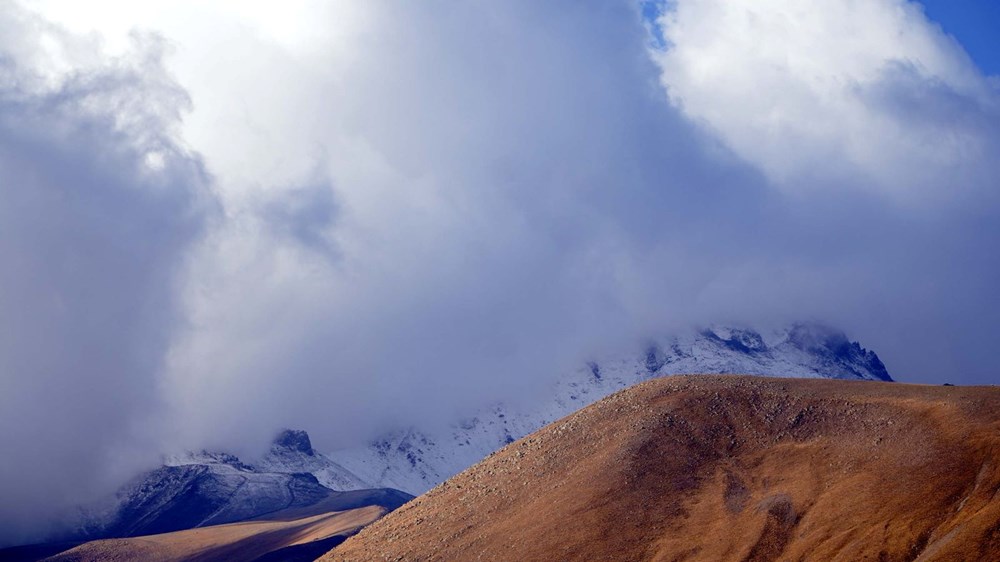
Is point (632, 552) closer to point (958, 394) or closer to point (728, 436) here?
point (728, 436)

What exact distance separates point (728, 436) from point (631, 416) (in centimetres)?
1119

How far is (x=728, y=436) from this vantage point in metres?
113

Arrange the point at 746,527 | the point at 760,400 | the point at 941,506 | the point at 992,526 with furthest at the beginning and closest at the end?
the point at 760,400
the point at 746,527
the point at 941,506
the point at 992,526

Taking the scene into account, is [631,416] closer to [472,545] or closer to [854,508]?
[472,545]

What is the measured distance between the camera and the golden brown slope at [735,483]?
309 ft

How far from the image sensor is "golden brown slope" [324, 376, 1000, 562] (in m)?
94.1

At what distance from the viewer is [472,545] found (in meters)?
110

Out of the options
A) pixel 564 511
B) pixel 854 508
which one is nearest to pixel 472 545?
pixel 564 511

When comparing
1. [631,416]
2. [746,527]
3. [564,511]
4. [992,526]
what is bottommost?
[992,526]

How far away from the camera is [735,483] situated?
106375 millimetres

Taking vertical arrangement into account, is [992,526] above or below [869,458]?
below

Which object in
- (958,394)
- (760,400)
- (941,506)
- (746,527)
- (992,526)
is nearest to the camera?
(992,526)

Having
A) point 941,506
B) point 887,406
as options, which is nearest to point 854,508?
point 941,506

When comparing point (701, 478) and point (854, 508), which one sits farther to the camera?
point (701, 478)
